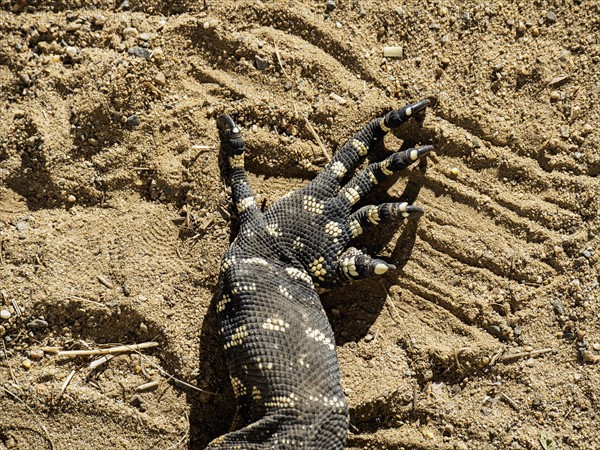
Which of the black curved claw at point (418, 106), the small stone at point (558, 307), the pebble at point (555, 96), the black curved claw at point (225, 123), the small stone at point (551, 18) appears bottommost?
the small stone at point (558, 307)

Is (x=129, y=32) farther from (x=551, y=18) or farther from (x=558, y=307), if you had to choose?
(x=558, y=307)

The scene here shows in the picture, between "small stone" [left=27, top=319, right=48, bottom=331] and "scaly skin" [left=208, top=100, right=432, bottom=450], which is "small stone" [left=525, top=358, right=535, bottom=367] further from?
"small stone" [left=27, top=319, right=48, bottom=331]

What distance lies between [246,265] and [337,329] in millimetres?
906

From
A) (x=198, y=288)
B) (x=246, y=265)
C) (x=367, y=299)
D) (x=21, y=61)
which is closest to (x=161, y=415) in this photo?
(x=198, y=288)

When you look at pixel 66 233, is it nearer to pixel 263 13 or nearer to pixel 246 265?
pixel 246 265

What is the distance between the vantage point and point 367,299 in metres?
5.14

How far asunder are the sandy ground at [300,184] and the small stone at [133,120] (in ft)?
0.06

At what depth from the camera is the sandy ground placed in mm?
4977

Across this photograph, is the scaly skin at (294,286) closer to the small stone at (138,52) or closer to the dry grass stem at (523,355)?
the small stone at (138,52)

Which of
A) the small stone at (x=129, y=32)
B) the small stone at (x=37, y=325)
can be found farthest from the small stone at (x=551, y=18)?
the small stone at (x=37, y=325)

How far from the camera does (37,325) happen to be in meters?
4.95

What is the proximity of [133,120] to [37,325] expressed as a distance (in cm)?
167

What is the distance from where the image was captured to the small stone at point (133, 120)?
16.5 ft

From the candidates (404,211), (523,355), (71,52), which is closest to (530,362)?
(523,355)
